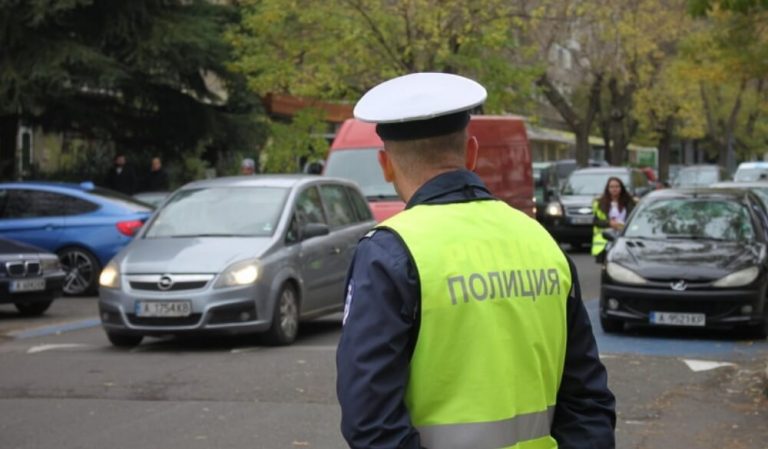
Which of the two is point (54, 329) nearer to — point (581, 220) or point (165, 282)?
point (165, 282)

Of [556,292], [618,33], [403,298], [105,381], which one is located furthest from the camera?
[618,33]

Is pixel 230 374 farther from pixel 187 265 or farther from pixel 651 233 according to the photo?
pixel 651 233

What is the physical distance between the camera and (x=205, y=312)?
38.7ft

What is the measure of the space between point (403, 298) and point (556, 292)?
0.43 m

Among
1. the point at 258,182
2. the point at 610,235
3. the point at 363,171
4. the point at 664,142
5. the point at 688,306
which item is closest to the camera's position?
the point at 688,306

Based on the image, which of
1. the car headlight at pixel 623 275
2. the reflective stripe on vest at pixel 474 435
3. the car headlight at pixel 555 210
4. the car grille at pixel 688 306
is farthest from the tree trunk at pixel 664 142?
the reflective stripe on vest at pixel 474 435

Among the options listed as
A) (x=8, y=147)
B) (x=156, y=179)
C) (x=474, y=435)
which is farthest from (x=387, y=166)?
(x=8, y=147)

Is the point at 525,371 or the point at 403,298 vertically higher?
the point at 403,298

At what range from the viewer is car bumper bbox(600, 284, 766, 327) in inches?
497

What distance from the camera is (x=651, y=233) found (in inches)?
547

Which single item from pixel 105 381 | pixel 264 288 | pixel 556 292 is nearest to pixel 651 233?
pixel 264 288

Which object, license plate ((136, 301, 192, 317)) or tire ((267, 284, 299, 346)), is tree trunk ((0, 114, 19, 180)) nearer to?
tire ((267, 284, 299, 346))

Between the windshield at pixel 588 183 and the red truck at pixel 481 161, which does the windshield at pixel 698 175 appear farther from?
the red truck at pixel 481 161

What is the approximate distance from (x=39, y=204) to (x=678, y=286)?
10.2 meters
